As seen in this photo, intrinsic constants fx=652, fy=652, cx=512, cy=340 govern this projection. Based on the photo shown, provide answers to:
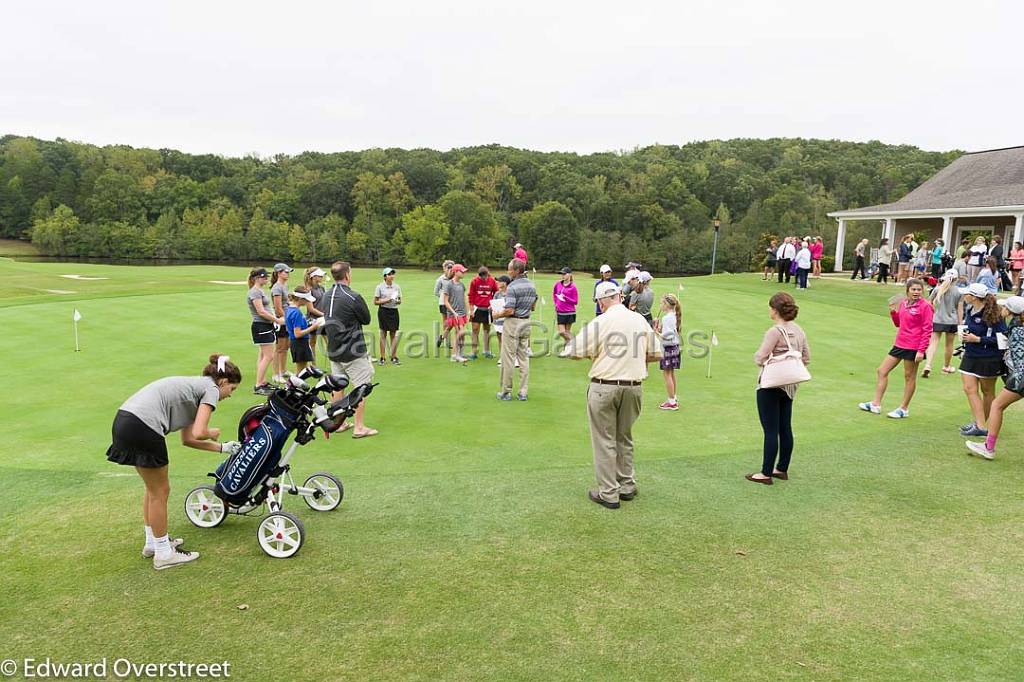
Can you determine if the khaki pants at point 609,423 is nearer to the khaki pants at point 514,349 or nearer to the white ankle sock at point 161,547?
the white ankle sock at point 161,547

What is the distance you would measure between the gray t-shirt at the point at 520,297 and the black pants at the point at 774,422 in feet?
14.1

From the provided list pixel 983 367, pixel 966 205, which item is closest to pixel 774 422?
pixel 983 367

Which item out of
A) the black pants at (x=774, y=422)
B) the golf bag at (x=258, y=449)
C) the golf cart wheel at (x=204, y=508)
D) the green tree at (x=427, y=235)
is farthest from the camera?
the green tree at (x=427, y=235)

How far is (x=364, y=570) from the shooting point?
4879 millimetres

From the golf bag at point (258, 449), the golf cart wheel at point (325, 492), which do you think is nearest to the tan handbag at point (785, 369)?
the golf cart wheel at point (325, 492)

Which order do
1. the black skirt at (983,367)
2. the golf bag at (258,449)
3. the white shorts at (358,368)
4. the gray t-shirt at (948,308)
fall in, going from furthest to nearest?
the gray t-shirt at (948,308) < the white shorts at (358,368) < the black skirt at (983,367) < the golf bag at (258,449)

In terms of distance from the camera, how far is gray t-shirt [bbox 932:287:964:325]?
12258mm

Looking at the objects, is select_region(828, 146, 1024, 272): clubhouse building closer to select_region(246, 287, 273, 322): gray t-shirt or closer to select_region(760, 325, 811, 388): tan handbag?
select_region(760, 325, 811, 388): tan handbag

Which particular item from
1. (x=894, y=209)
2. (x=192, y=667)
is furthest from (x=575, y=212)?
(x=192, y=667)

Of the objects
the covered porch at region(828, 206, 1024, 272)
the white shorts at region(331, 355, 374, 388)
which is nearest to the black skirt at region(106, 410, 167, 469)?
the white shorts at region(331, 355, 374, 388)

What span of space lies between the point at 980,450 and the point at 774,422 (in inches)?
114

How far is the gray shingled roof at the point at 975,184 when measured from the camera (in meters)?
30.7

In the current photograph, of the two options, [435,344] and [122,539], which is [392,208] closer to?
[435,344]

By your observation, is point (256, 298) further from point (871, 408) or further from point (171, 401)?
point (871, 408)
